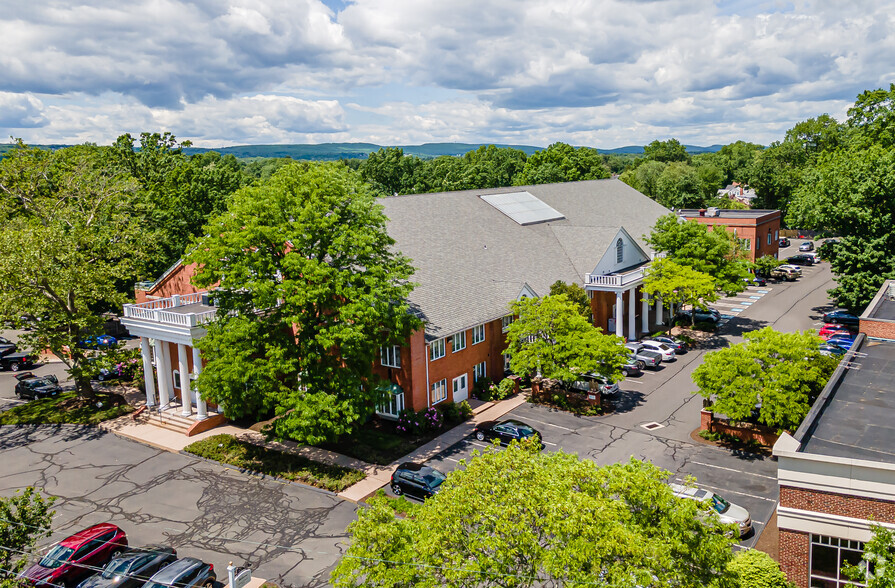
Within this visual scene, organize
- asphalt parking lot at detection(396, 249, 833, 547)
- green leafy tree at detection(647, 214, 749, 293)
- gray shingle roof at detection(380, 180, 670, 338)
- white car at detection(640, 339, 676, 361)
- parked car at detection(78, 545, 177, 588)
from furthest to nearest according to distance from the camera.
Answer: green leafy tree at detection(647, 214, 749, 293)
white car at detection(640, 339, 676, 361)
gray shingle roof at detection(380, 180, 670, 338)
asphalt parking lot at detection(396, 249, 833, 547)
parked car at detection(78, 545, 177, 588)

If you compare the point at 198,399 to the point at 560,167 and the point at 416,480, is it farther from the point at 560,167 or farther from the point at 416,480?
the point at 560,167

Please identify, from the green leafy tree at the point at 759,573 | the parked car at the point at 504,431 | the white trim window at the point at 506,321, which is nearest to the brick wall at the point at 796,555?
the green leafy tree at the point at 759,573

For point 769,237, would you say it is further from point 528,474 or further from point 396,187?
point 528,474

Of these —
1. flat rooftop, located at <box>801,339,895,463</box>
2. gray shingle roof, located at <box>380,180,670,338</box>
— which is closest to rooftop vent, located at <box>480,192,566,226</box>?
gray shingle roof, located at <box>380,180,670,338</box>

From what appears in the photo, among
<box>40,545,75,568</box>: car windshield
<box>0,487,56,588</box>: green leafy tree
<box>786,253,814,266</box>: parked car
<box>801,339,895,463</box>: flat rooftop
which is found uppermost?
<box>801,339,895,463</box>: flat rooftop

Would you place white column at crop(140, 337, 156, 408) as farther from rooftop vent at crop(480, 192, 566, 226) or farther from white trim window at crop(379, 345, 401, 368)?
rooftop vent at crop(480, 192, 566, 226)

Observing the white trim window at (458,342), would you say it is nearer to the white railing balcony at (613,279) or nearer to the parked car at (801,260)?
the white railing balcony at (613,279)

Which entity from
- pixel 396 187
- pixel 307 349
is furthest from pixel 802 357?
pixel 396 187

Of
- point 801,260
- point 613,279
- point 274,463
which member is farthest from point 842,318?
point 274,463
